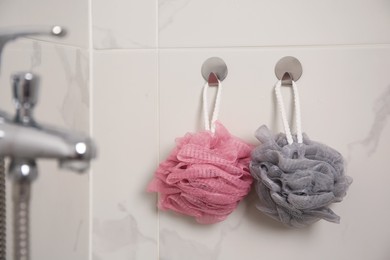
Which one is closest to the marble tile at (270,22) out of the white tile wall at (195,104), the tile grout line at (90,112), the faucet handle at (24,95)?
the white tile wall at (195,104)

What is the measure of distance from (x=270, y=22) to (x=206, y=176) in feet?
0.93

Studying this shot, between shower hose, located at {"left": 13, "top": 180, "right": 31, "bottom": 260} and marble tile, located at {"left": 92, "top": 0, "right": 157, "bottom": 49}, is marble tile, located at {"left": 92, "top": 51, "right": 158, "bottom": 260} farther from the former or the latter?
shower hose, located at {"left": 13, "top": 180, "right": 31, "bottom": 260}

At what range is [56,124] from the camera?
1.79ft

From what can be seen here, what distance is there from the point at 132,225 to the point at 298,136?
34 centimetres

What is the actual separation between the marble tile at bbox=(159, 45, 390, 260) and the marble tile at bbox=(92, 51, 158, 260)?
0.09ft

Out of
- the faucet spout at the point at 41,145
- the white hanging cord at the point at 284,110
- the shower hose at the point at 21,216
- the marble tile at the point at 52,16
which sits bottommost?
the shower hose at the point at 21,216

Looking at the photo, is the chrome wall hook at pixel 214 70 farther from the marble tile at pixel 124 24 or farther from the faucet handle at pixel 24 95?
the faucet handle at pixel 24 95

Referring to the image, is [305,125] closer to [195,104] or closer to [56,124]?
[195,104]

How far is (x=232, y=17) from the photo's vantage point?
1.94ft

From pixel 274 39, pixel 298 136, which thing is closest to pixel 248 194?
pixel 298 136

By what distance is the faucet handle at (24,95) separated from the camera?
0.31 m

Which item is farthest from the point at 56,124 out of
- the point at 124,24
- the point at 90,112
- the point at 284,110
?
the point at 284,110

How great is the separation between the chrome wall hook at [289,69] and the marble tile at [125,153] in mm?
223

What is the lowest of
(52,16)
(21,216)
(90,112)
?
(21,216)
